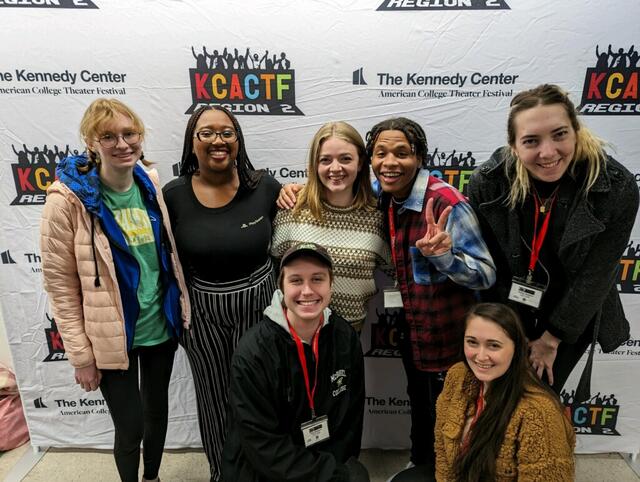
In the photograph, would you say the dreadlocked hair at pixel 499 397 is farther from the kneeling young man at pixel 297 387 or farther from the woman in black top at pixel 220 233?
the woman in black top at pixel 220 233

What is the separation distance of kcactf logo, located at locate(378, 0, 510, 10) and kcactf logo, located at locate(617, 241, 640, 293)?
1.26m

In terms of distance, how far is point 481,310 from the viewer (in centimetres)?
137

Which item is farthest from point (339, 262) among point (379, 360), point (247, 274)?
point (379, 360)

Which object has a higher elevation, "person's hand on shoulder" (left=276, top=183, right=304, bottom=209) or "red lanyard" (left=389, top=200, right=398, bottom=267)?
"person's hand on shoulder" (left=276, top=183, right=304, bottom=209)

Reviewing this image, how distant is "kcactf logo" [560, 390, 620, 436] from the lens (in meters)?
2.25

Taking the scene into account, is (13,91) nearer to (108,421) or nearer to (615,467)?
(108,421)

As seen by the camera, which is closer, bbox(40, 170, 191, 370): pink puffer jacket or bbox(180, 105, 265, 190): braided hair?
bbox(40, 170, 191, 370): pink puffer jacket

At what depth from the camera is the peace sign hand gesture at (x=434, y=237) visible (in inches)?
51.4

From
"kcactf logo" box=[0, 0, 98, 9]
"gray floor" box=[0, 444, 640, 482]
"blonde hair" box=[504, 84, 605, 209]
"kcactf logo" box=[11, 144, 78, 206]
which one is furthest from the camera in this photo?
"gray floor" box=[0, 444, 640, 482]

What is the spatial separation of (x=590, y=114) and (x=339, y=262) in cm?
134

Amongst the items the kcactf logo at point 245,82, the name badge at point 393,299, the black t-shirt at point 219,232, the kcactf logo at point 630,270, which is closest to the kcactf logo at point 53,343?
the black t-shirt at point 219,232

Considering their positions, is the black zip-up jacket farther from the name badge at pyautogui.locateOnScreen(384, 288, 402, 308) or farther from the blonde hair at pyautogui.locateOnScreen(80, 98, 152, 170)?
the blonde hair at pyautogui.locateOnScreen(80, 98, 152, 170)

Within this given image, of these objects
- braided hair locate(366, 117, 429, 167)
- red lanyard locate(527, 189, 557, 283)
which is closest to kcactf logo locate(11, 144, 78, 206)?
braided hair locate(366, 117, 429, 167)

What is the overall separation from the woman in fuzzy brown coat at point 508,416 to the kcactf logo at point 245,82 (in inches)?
47.0
